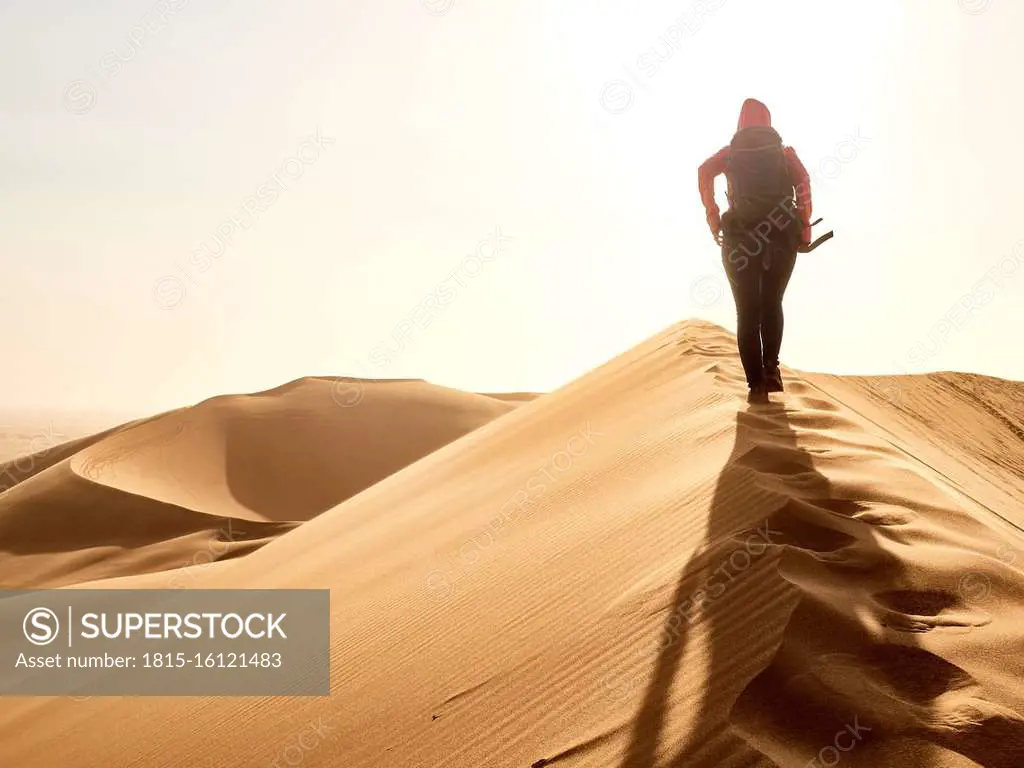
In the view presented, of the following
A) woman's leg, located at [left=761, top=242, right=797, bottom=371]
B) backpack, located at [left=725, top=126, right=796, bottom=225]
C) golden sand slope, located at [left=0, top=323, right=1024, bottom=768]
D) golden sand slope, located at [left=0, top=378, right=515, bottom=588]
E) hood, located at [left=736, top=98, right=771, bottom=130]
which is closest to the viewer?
golden sand slope, located at [left=0, top=323, right=1024, bottom=768]

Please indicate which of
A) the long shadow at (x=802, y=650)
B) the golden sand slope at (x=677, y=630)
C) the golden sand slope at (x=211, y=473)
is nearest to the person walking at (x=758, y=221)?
the golden sand slope at (x=677, y=630)

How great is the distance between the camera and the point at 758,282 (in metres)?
5.36

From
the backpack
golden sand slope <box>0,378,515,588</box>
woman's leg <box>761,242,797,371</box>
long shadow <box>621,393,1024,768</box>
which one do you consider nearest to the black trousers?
woman's leg <box>761,242,797,371</box>

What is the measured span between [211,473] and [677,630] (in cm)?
2126

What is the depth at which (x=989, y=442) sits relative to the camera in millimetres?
7906

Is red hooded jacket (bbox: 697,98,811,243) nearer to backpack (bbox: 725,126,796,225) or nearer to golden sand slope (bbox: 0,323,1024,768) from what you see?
backpack (bbox: 725,126,796,225)

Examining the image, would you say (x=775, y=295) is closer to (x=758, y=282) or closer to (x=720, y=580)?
(x=758, y=282)

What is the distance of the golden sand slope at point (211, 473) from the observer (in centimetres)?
1612

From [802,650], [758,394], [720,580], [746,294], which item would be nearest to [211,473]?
[758,394]

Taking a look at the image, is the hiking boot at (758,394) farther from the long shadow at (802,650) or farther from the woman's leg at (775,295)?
the long shadow at (802,650)

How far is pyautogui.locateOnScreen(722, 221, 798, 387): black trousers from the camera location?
5250 millimetres

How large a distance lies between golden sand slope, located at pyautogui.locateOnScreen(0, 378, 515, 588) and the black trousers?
8.79 m

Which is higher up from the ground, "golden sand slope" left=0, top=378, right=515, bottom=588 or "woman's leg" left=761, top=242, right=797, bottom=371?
"golden sand slope" left=0, top=378, right=515, bottom=588

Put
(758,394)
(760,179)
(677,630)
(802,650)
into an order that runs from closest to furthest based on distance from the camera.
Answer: (802,650)
(677,630)
(760,179)
(758,394)
